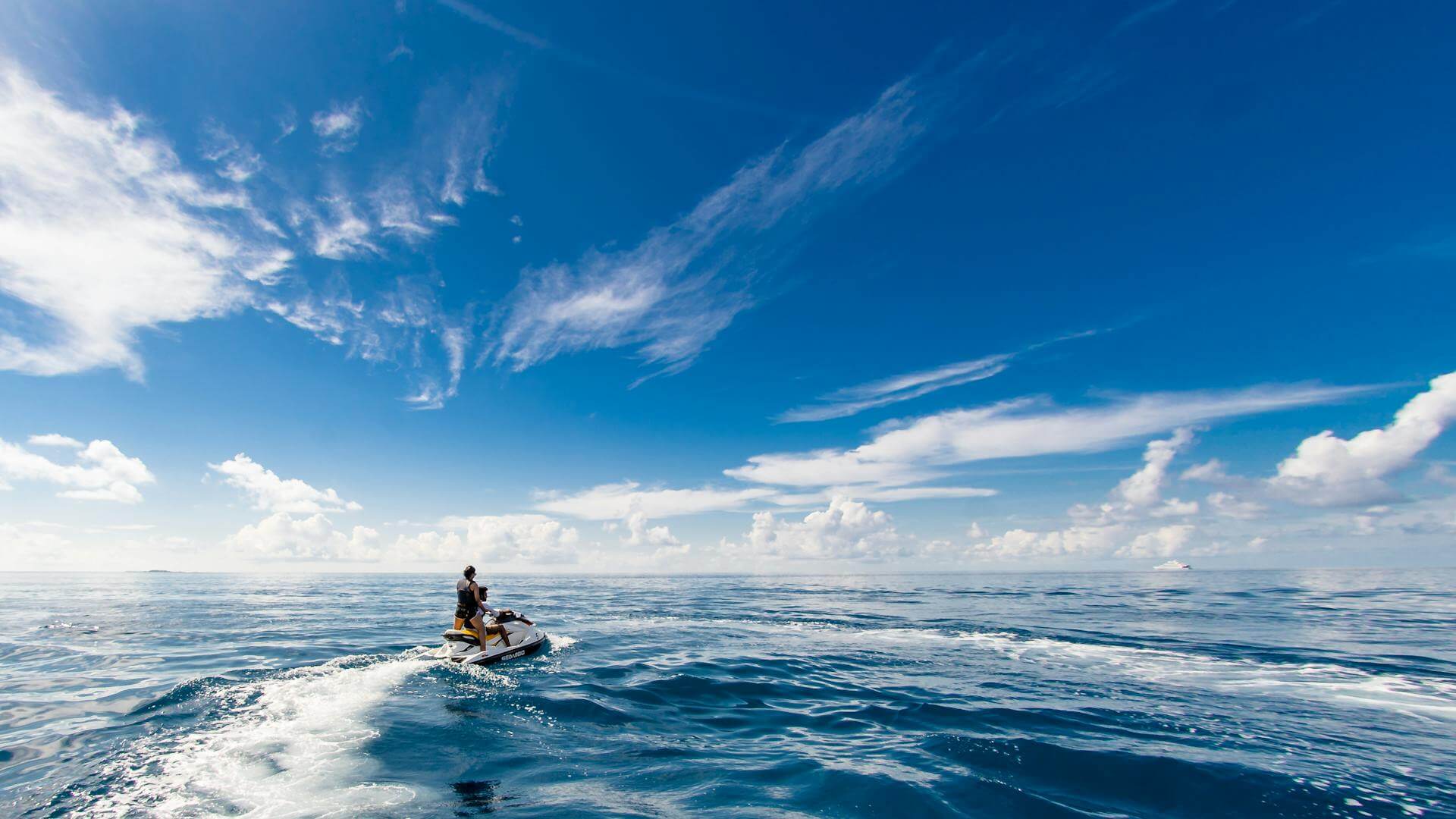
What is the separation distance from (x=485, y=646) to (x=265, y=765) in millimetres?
10591

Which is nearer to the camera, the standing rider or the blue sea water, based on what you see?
the blue sea water

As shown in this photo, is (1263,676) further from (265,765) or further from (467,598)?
(265,765)

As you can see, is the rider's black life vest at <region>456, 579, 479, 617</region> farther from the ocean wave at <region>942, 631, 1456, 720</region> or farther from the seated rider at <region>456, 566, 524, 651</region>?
the ocean wave at <region>942, 631, 1456, 720</region>

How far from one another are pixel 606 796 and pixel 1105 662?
2096 centimetres

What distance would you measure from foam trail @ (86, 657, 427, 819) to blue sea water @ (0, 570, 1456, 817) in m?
0.08

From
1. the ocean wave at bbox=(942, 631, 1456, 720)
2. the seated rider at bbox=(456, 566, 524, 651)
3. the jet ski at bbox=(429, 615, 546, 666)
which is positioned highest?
the seated rider at bbox=(456, 566, 524, 651)

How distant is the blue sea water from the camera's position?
977 cm

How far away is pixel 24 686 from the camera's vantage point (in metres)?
17.7

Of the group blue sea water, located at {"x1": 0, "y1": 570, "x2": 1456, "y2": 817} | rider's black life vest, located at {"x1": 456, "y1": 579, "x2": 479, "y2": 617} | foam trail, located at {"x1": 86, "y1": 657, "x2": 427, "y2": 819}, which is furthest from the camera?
rider's black life vest, located at {"x1": 456, "y1": 579, "x2": 479, "y2": 617}

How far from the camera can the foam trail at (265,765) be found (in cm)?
923

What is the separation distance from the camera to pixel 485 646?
21.4 metres

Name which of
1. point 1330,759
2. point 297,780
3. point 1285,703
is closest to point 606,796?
point 297,780

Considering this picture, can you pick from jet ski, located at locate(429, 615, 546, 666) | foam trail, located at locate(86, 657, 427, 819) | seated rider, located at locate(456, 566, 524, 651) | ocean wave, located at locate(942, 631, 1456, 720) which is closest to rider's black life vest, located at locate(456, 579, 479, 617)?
seated rider, located at locate(456, 566, 524, 651)

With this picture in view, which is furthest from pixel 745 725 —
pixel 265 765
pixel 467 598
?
pixel 467 598
